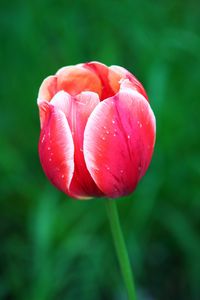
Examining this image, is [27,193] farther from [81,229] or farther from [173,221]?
[173,221]

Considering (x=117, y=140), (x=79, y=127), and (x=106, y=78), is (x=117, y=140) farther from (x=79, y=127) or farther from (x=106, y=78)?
(x=106, y=78)

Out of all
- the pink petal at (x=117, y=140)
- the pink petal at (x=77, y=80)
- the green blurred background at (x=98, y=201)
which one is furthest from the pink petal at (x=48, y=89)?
the green blurred background at (x=98, y=201)

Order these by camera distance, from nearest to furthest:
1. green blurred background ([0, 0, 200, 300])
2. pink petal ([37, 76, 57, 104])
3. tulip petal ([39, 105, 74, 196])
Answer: tulip petal ([39, 105, 74, 196]) → pink petal ([37, 76, 57, 104]) → green blurred background ([0, 0, 200, 300])

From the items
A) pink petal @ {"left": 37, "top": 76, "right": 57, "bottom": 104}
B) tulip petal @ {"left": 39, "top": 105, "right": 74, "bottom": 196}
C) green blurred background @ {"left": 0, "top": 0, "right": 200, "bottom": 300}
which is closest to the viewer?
tulip petal @ {"left": 39, "top": 105, "right": 74, "bottom": 196}

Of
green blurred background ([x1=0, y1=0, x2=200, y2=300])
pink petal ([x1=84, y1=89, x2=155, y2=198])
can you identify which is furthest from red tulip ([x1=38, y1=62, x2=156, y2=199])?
green blurred background ([x1=0, y1=0, x2=200, y2=300])

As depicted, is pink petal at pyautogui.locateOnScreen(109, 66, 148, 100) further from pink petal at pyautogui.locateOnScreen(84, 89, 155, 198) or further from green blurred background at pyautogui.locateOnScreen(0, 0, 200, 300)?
green blurred background at pyautogui.locateOnScreen(0, 0, 200, 300)

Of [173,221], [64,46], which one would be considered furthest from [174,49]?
[173,221]

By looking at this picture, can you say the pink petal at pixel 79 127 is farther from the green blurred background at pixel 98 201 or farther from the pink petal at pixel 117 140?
the green blurred background at pixel 98 201
